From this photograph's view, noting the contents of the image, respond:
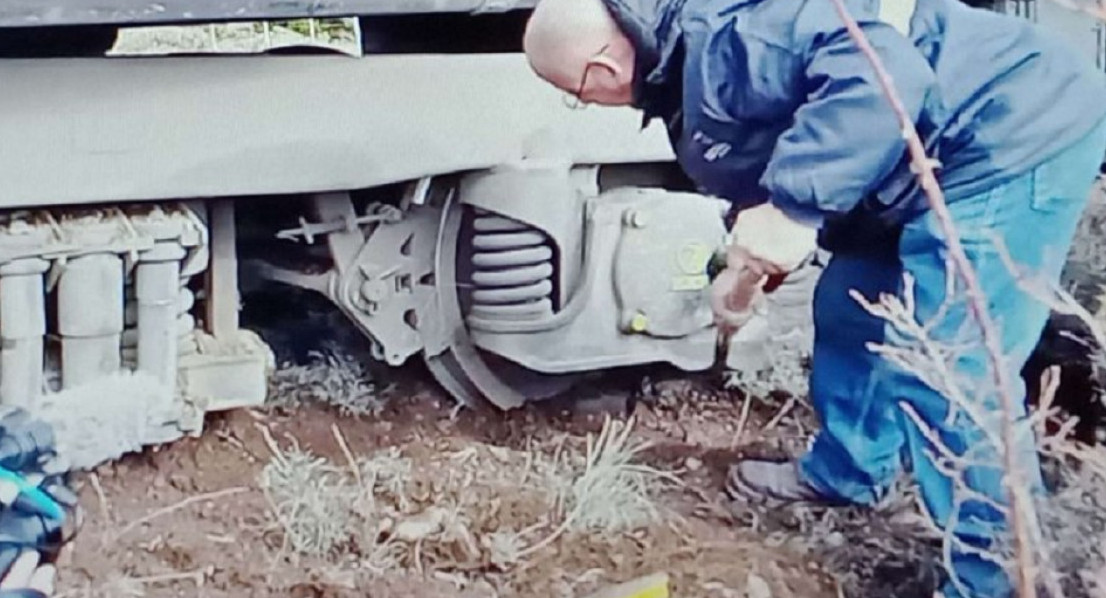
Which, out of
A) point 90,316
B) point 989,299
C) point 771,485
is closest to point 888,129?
point 989,299

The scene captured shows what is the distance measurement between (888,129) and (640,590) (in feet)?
1.46

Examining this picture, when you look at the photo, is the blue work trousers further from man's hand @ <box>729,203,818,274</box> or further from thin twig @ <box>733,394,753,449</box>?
thin twig @ <box>733,394,753,449</box>

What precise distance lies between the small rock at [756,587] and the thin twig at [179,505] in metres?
0.56

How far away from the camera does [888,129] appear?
1303mm

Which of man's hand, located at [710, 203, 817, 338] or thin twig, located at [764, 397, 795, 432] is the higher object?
man's hand, located at [710, 203, 817, 338]

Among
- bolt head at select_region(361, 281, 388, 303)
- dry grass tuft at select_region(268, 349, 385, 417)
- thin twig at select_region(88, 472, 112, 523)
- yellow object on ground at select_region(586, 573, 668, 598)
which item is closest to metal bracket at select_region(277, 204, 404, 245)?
bolt head at select_region(361, 281, 388, 303)

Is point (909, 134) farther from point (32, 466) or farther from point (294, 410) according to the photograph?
point (294, 410)

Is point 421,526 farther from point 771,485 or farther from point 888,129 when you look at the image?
point 888,129

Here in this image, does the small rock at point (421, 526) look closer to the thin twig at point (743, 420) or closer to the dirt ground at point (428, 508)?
the dirt ground at point (428, 508)

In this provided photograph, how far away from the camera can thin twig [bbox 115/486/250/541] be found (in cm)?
175

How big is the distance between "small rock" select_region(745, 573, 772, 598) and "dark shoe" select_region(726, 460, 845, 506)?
0.19m

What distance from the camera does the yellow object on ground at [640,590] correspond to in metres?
1.46

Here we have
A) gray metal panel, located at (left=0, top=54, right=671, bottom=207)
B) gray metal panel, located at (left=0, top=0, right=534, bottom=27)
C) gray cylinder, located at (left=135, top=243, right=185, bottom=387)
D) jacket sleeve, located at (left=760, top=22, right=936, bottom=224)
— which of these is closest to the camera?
jacket sleeve, located at (left=760, top=22, right=936, bottom=224)

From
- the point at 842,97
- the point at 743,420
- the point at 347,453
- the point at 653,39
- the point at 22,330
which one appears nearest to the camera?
the point at 842,97
